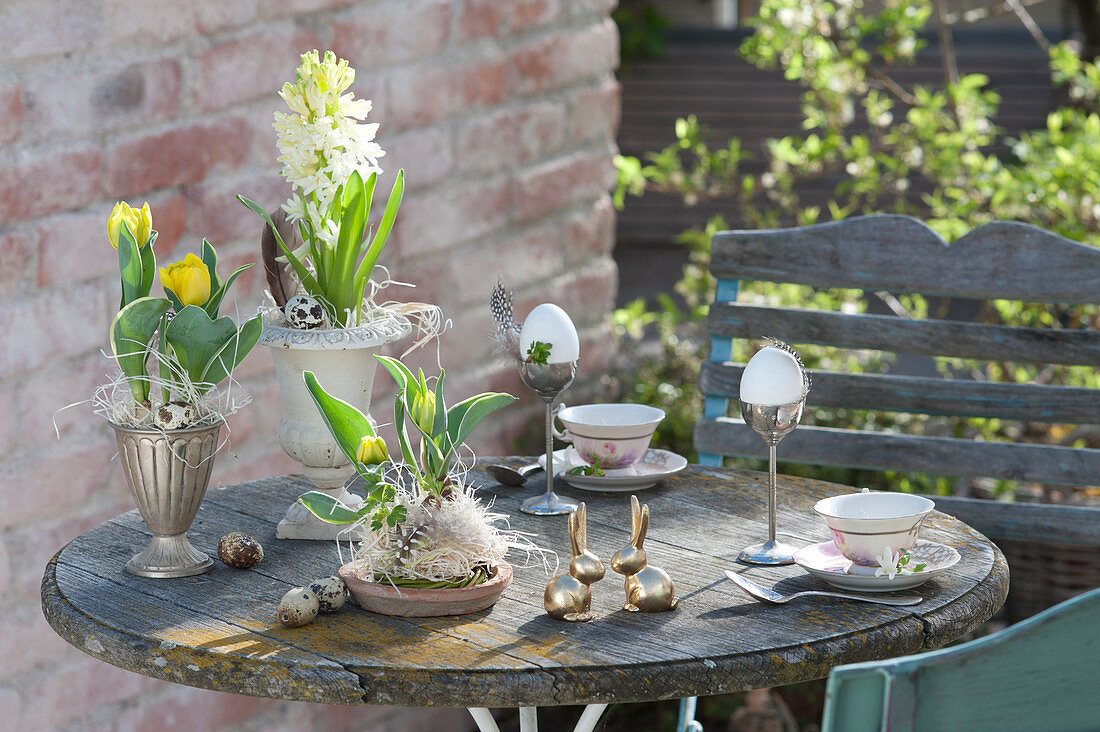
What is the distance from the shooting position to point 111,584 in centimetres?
124

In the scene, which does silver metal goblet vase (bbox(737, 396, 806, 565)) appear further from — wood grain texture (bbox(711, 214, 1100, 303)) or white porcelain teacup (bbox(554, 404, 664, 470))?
wood grain texture (bbox(711, 214, 1100, 303))

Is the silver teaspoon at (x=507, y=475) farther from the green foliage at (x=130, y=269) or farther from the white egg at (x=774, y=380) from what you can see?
the green foliage at (x=130, y=269)

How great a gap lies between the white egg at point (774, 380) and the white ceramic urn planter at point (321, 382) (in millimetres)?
389

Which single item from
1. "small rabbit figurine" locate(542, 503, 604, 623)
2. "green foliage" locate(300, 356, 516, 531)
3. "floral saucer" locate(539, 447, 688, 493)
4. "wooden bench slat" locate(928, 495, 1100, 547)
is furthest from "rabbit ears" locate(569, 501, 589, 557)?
"wooden bench slat" locate(928, 495, 1100, 547)

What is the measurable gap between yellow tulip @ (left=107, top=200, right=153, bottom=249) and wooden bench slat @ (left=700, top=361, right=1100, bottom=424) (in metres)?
0.97

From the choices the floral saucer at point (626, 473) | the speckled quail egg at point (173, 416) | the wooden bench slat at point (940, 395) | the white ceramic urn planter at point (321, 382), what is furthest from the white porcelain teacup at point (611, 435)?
the speckled quail egg at point (173, 416)

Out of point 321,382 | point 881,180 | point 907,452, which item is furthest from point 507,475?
point 881,180

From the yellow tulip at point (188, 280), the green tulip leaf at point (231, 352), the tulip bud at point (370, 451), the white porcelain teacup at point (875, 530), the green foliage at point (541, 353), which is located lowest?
the white porcelain teacup at point (875, 530)

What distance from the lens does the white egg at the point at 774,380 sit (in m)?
1.30

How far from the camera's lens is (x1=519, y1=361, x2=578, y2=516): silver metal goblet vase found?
1419 millimetres

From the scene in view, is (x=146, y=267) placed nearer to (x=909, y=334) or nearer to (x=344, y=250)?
(x=344, y=250)

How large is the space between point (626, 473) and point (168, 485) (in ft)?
1.87

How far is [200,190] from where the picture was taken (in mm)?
2014

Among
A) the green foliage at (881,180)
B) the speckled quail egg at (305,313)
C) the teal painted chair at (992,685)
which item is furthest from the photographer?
the green foliage at (881,180)
